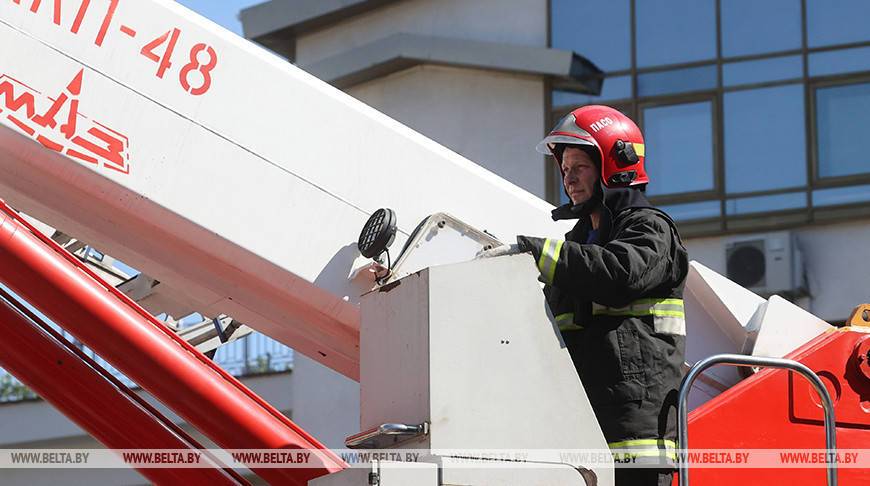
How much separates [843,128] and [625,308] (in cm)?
1250

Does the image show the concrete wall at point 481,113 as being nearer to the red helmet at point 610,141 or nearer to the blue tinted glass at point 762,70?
the blue tinted glass at point 762,70

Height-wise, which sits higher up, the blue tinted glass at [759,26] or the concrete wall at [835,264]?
the blue tinted glass at [759,26]

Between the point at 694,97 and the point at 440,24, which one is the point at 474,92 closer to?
the point at 440,24

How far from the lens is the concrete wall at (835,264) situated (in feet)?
51.6

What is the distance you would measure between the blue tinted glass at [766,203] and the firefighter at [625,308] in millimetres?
11807

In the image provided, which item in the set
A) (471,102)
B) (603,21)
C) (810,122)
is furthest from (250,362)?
(810,122)

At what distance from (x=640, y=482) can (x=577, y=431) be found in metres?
0.35

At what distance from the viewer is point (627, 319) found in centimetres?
452

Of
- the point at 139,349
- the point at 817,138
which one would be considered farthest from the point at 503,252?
the point at 817,138

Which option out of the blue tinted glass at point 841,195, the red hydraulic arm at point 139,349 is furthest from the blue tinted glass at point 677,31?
the red hydraulic arm at point 139,349

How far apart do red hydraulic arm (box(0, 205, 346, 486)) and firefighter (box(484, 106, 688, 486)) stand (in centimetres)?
90

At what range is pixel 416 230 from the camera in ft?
16.4

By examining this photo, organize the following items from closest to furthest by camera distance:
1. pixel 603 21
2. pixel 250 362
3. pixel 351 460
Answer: pixel 351 460, pixel 603 21, pixel 250 362

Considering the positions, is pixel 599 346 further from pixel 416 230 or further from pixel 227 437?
pixel 227 437
